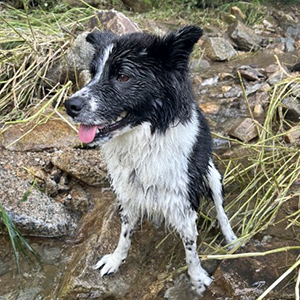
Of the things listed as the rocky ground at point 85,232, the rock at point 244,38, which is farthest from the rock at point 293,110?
the rock at point 244,38

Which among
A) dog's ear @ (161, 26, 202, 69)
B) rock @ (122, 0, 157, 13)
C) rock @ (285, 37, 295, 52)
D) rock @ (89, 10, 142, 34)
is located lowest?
rock @ (285, 37, 295, 52)

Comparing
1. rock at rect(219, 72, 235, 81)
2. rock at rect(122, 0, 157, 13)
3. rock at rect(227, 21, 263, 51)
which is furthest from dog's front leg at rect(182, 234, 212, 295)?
rock at rect(122, 0, 157, 13)

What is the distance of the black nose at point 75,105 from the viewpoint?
2.23 m

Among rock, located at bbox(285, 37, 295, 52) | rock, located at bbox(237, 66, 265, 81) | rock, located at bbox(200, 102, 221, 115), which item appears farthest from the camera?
rock, located at bbox(285, 37, 295, 52)

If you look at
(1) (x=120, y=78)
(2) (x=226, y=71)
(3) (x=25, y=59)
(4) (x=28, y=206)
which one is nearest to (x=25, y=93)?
(3) (x=25, y=59)

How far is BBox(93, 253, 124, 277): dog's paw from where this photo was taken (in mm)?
3057

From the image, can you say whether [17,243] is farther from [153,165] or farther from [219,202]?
[219,202]

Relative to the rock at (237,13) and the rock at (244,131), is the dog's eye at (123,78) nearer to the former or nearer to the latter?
the rock at (244,131)

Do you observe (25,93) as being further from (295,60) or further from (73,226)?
(295,60)

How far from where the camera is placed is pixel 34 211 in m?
3.49

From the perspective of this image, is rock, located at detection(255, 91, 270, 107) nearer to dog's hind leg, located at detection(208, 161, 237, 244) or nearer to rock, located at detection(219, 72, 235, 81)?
rock, located at detection(219, 72, 235, 81)

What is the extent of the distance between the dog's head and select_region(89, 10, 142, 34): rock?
352 cm

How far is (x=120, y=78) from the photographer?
2354mm

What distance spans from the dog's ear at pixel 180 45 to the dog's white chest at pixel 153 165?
0.40 meters
